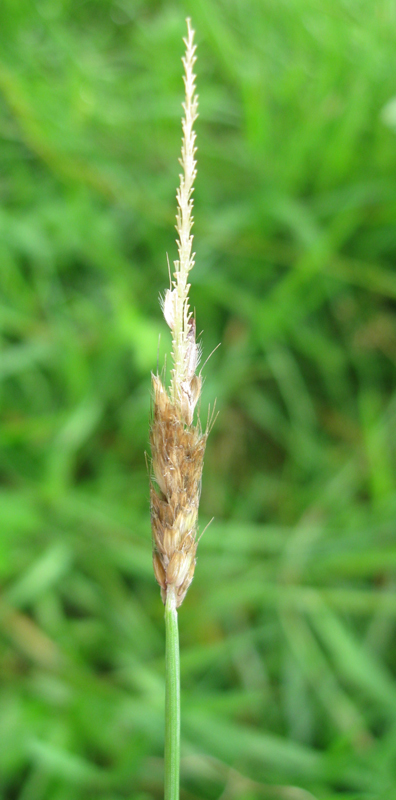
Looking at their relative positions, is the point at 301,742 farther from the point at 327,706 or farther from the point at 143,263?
the point at 143,263

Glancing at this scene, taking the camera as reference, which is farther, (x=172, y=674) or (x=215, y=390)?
(x=215, y=390)

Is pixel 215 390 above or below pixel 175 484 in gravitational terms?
above

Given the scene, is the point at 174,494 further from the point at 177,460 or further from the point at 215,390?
the point at 215,390

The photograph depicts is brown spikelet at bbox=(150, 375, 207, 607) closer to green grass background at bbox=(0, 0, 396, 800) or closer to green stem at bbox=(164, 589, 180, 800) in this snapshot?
green stem at bbox=(164, 589, 180, 800)

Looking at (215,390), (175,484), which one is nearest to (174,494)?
(175,484)

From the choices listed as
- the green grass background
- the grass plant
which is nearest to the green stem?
the grass plant

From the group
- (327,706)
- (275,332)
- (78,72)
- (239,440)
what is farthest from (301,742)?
(78,72)

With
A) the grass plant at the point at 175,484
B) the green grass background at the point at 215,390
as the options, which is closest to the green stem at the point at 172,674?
the grass plant at the point at 175,484

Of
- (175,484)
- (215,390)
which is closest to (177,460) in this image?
(175,484)
